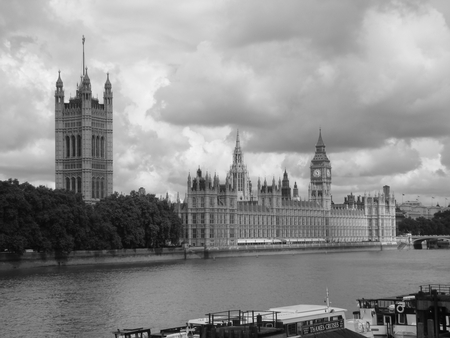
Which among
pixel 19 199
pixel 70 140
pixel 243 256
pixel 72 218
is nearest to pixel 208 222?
pixel 243 256

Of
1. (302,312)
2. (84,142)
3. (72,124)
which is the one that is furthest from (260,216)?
(302,312)

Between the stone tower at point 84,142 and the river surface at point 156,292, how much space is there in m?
55.9

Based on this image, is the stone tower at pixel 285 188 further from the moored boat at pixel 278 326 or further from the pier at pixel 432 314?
the pier at pixel 432 314

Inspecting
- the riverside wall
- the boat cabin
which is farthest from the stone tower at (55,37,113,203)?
the boat cabin

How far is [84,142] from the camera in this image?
150 metres

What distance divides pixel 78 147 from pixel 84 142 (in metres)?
2.68

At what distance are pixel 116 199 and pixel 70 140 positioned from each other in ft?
148

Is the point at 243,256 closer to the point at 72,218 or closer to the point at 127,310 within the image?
the point at 72,218

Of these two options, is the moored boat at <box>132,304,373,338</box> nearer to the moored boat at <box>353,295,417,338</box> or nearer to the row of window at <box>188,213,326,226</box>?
the moored boat at <box>353,295,417,338</box>

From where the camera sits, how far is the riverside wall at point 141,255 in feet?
283

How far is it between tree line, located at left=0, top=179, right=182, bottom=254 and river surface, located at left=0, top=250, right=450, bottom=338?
3614mm

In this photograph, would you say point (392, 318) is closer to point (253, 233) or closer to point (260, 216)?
point (253, 233)

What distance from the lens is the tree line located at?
85.0 meters

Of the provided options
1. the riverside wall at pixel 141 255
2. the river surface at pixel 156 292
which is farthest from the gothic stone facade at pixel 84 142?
the river surface at pixel 156 292
